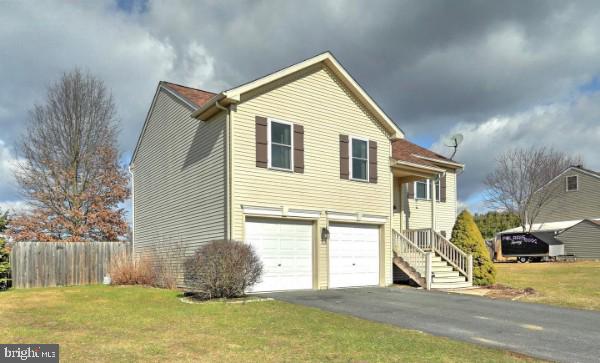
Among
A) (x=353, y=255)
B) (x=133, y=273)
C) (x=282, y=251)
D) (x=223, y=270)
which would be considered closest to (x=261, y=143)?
(x=282, y=251)

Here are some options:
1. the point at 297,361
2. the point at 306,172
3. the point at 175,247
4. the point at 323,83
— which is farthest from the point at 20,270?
the point at 297,361

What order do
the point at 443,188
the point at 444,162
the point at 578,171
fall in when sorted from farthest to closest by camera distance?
1. the point at 578,171
2. the point at 443,188
3. the point at 444,162

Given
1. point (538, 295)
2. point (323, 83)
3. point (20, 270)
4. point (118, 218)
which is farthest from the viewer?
point (118, 218)

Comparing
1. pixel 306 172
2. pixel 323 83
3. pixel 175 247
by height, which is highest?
pixel 323 83

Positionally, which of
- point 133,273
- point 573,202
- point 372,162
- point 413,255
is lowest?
point 133,273

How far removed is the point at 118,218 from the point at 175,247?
13.1 m

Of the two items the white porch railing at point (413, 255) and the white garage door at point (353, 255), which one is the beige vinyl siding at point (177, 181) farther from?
the white porch railing at point (413, 255)

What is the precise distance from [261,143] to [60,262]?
33.2 ft

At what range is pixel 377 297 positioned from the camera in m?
13.0

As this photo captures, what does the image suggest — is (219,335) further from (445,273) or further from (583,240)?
(583,240)

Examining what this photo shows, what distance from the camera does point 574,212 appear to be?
37.8m

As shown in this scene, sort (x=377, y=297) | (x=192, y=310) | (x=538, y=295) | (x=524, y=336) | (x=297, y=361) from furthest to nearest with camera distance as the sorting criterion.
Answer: (x=538, y=295)
(x=377, y=297)
(x=192, y=310)
(x=524, y=336)
(x=297, y=361)

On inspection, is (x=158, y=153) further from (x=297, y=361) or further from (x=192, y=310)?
(x=297, y=361)

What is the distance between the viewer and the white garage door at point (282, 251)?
1355cm
